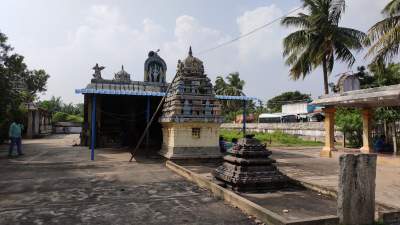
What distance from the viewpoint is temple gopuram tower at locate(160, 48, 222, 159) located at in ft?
43.0

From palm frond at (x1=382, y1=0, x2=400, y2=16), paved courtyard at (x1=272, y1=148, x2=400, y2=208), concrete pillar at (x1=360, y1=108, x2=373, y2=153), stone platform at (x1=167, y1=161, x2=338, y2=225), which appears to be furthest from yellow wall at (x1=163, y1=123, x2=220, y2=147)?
palm frond at (x1=382, y1=0, x2=400, y2=16)

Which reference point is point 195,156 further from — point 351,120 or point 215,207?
point 351,120

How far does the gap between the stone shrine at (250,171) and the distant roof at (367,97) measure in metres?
6.04

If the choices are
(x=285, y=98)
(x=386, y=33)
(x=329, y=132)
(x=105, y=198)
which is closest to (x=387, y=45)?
(x=386, y=33)

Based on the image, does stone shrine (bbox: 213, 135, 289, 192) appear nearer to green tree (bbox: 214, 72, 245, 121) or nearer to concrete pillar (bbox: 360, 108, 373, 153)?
concrete pillar (bbox: 360, 108, 373, 153)

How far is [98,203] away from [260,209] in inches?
131

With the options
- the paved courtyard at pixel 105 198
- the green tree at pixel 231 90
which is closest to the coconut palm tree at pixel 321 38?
the paved courtyard at pixel 105 198

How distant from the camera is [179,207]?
654 centimetres

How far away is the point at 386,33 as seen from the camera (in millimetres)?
13680

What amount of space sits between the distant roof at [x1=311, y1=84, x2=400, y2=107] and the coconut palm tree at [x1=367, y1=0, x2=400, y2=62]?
7.79 ft

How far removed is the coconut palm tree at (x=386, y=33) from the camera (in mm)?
13797

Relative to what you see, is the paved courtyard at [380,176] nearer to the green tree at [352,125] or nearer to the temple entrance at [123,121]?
the green tree at [352,125]

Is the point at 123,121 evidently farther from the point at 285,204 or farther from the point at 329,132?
the point at 285,204

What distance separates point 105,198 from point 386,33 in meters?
13.0
